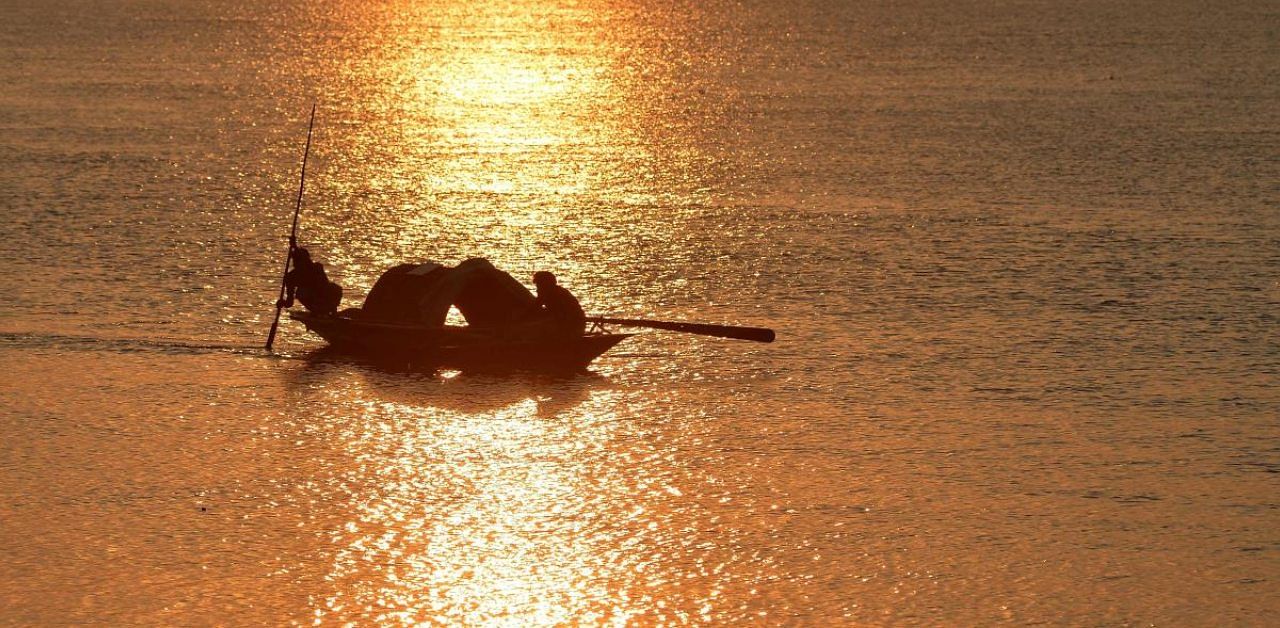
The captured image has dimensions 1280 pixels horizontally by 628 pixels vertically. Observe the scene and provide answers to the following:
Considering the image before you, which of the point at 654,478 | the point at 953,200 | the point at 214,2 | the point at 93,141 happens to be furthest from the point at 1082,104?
the point at 214,2

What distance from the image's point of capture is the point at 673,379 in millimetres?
19000

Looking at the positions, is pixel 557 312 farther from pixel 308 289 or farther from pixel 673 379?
pixel 308 289

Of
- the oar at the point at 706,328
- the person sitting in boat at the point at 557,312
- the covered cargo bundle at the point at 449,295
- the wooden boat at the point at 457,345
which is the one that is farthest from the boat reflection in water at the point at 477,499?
the oar at the point at 706,328

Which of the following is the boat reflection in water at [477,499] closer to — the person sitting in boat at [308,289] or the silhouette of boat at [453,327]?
the silhouette of boat at [453,327]

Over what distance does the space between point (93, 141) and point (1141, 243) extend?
20.2m

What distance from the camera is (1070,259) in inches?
971

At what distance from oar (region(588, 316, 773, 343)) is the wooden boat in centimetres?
25

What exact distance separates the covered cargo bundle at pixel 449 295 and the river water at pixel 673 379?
71 cm

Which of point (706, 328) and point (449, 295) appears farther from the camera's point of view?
point (706, 328)

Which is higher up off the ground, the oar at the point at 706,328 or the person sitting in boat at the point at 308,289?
the oar at the point at 706,328

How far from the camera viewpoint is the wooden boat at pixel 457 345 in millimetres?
19016

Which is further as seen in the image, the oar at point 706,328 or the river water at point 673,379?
the oar at point 706,328

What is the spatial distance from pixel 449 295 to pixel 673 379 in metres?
2.44

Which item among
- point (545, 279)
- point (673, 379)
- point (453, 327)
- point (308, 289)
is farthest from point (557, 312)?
point (308, 289)
